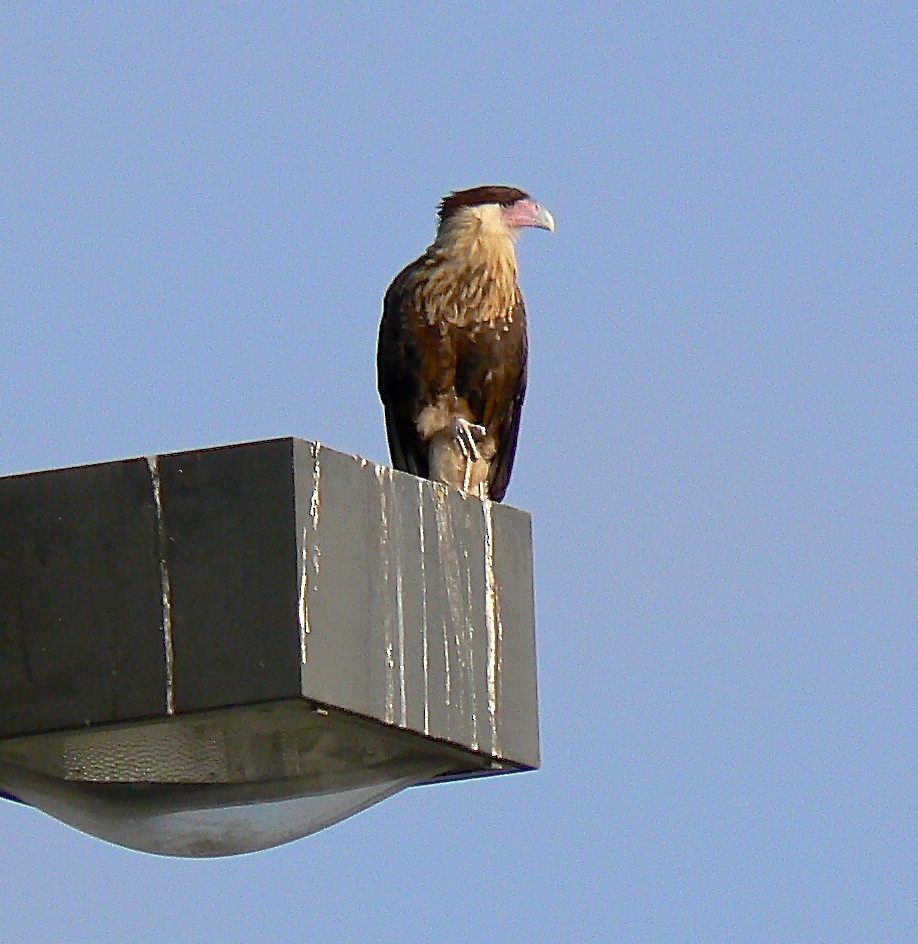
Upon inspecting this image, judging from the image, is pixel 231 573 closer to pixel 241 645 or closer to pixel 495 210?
pixel 241 645

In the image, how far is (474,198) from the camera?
35.8 ft

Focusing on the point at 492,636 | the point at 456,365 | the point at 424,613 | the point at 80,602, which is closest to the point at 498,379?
the point at 456,365

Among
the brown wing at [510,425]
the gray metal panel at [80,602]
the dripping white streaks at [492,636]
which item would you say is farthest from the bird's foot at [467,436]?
the gray metal panel at [80,602]

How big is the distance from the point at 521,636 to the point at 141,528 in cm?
126

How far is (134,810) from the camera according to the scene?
7.19 metres

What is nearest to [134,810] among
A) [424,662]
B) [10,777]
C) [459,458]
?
[10,777]

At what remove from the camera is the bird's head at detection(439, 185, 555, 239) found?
35.4 feet

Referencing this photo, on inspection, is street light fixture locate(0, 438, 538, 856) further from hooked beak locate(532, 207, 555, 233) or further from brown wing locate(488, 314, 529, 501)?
hooked beak locate(532, 207, 555, 233)

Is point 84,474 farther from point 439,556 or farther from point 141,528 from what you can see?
point 439,556

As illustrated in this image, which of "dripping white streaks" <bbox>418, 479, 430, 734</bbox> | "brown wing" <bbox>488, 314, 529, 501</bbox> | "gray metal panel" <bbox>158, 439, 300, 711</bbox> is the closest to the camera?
"gray metal panel" <bbox>158, 439, 300, 711</bbox>

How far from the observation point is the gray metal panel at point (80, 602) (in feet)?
21.7

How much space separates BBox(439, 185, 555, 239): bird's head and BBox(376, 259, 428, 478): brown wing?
384 millimetres

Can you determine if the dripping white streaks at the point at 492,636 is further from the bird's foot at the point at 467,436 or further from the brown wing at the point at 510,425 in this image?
the brown wing at the point at 510,425

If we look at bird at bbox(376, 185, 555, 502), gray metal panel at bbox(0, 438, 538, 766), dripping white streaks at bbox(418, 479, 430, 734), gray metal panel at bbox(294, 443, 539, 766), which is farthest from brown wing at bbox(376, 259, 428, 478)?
gray metal panel at bbox(0, 438, 538, 766)
